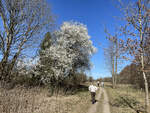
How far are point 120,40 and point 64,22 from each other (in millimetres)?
12231

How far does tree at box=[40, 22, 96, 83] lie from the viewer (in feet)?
45.7

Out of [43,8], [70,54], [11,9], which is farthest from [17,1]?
[70,54]

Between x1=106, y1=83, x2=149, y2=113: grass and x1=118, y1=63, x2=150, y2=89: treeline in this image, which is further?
x1=118, y1=63, x2=150, y2=89: treeline

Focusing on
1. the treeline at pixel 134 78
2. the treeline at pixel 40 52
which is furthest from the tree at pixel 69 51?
the treeline at pixel 134 78

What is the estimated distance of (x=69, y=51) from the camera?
49.2ft

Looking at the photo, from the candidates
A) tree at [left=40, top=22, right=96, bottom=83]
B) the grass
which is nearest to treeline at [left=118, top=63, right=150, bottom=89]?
the grass

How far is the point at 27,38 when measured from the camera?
1143 centimetres

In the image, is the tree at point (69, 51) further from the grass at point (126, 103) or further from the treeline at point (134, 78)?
the treeline at point (134, 78)

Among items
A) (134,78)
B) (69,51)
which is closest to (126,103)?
(69,51)

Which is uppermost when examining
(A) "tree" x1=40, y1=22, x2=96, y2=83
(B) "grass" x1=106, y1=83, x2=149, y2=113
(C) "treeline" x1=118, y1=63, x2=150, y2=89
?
(A) "tree" x1=40, y1=22, x2=96, y2=83

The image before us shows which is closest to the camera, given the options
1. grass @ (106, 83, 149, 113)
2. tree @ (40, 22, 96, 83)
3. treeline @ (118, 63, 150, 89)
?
grass @ (106, 83, 149, 113)

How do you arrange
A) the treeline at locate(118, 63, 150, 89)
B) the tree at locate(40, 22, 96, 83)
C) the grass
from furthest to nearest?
the treeline at locate(118, 63, 150, 89)
the tree at locate(40, 22, 96, 83)
the grass

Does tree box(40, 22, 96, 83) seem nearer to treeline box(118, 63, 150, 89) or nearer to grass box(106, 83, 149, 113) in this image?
grass box(106, 83, 149, 113)

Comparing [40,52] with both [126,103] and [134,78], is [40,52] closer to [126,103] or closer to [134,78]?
[126,103]
